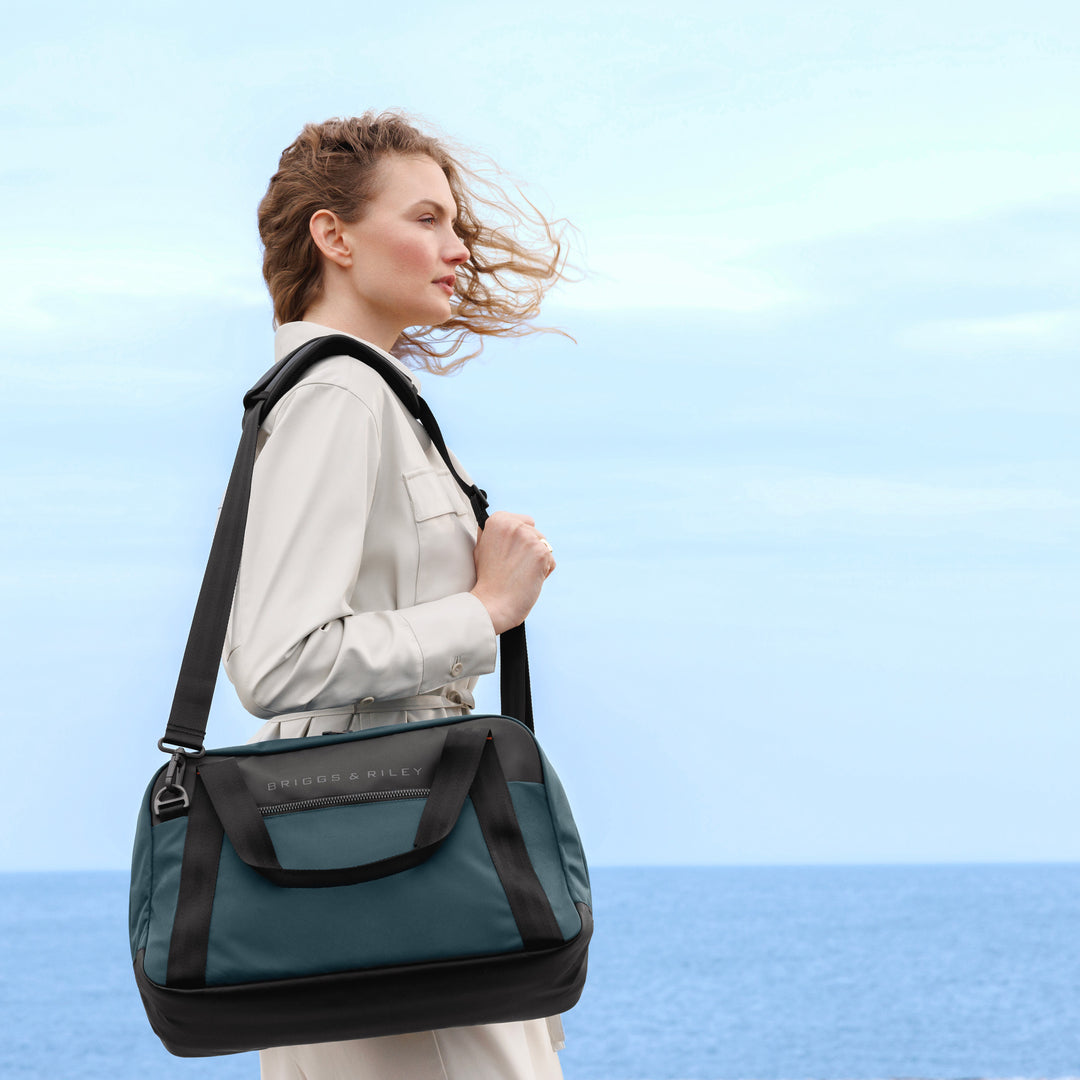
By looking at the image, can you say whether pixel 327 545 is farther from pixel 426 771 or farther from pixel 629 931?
pixel 629 931

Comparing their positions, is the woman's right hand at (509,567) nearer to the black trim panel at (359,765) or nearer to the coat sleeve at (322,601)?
the coat sleeve at (322,601)

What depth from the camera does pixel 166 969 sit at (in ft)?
4.57

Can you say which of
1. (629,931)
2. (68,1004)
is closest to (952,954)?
(629,931)

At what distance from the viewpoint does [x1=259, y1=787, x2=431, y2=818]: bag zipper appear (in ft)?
4.72

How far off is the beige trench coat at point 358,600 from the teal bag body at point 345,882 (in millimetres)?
65

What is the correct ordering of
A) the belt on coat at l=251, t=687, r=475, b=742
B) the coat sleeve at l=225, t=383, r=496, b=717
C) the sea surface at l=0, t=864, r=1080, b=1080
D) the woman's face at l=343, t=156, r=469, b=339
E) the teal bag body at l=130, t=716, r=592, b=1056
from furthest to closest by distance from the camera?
the sea surface at l=0, t=864, r=1080, b=1080 < the woman's face at l=343, t=156, r=469, b=339 < the belt on coat at l=251, t=687, r=475, b=742 < the coat sleeve at l=225, t=383, r=496, b=717 < the teal bag body at l=130, t=716, r=592, b=1056

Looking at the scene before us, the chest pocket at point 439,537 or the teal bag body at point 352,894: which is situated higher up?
the chest pocket at point 439,537

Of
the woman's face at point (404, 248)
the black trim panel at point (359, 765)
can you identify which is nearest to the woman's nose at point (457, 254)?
the woman's face at point (404, 248)

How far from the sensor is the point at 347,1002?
Result: 1396 millimetres

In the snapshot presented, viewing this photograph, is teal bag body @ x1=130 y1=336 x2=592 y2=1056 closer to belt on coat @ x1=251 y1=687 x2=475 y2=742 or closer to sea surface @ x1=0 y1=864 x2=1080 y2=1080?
belt on coat @ x1=251 y1=687 x2=475 y2=742

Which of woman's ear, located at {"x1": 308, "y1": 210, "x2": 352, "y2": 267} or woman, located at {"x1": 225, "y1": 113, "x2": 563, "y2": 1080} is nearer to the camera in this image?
woman, located at {"x1": 225, "y1": 113, "x2": 563, "y2": 1080}

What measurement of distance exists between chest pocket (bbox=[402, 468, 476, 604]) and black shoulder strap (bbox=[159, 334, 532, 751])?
0.05 meters

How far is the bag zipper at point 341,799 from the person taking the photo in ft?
4.72

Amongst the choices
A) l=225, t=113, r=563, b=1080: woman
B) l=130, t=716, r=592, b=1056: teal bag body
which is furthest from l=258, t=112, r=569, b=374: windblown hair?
l=130, t=716, r=592, b=1056: teal bag body
